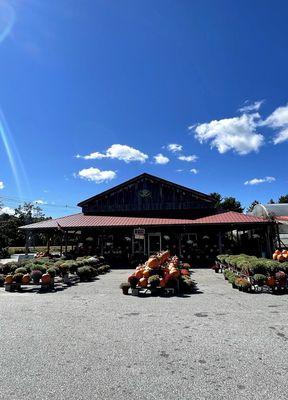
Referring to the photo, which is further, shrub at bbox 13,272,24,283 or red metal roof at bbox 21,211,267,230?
red metal roof at bbox 21,211,267,230

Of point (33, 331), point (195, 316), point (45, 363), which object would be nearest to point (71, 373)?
point (45, 363)

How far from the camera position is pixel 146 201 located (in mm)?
27562

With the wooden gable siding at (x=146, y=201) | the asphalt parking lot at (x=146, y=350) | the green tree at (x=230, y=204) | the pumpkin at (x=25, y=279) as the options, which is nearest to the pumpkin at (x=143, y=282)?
the asphalt parking lot at (x=146, y=350)

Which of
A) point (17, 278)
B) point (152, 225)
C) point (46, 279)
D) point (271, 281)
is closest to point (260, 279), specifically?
point (271, 281)

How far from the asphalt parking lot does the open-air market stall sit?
1449 centimetres

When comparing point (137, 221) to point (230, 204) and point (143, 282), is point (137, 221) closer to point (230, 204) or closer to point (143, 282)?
point (143, 282)

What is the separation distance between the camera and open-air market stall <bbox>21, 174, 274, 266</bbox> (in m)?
23.4

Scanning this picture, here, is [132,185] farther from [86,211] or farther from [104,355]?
[104,355]

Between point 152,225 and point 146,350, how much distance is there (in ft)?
57.3

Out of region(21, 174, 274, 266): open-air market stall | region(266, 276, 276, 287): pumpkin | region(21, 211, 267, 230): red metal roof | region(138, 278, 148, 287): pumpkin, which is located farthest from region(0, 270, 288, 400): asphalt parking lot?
region(21, 174, 274, 266): open-air market stall

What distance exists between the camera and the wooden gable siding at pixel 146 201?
2698 centimetres

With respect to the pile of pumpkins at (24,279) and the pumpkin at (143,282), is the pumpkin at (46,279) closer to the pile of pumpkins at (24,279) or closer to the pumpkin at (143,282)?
the pile of pumpkins at (24,279)

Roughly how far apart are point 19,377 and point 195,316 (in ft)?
14.0

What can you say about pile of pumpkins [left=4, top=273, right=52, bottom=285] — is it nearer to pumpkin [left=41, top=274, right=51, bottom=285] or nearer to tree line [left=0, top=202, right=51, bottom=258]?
pumpkin [left=41, top=274, right=51, bottom=285]
